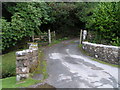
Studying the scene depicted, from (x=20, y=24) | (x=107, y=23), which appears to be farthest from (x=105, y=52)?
(x=20, y=24)

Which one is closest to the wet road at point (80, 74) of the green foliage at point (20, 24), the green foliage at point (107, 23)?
the green foliage at point (107, 23)

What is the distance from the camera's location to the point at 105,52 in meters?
8.55

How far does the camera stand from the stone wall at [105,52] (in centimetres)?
800

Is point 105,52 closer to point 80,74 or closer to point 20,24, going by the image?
point 80,74

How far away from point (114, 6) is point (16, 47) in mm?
9974

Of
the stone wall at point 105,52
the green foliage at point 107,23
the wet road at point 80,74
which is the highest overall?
the green foliage at point 107,23

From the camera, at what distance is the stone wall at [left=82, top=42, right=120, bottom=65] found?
800 cm

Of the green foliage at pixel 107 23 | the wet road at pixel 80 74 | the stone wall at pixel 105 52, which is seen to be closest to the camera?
the wet road at pixel 80 74

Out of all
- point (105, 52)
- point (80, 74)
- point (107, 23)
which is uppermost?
point (107, 23)

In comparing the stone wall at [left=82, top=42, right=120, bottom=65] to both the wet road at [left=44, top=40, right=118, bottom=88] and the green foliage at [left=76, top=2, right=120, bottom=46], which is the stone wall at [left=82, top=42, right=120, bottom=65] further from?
the green foliage at [left=76, top=2, right=120, bottom=46]

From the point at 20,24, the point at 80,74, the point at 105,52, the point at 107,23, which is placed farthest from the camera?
the point at 20,24

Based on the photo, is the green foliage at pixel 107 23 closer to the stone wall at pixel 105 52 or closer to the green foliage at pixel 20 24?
the stone wall at pixel 105 52

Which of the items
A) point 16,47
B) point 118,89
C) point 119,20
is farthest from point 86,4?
point 118,89

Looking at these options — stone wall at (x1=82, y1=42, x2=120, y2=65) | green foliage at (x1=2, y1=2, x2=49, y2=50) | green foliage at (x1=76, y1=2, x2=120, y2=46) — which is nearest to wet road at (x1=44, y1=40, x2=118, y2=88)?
stone wall at (x1=82, y1=42, x2=120, y2=65)
